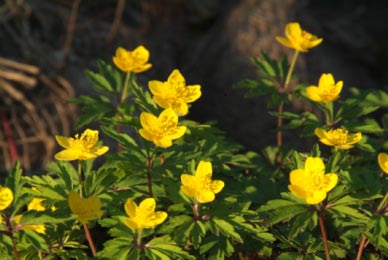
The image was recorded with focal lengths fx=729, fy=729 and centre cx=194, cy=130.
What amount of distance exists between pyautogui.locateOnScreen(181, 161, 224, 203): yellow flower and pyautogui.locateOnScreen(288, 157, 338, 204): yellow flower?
22 centimetres

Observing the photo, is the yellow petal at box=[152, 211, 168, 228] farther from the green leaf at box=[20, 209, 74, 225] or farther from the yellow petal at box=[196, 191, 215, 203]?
the green leaf at box=[20, 209, 74, 225]

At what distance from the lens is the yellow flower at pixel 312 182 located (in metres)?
2.04

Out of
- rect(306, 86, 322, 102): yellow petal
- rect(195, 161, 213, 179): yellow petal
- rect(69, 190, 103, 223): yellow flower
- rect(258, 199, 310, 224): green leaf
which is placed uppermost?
rect(69, 190, 103, 223): yellow flower

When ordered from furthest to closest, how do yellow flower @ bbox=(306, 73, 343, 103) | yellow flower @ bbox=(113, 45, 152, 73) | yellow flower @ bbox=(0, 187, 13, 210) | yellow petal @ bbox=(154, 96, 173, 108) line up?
yellow flower @ bbox=(113, 45, 152, 73), yellow flower @ bbox=(306, 73, 343, 103), yellow petal @ bbox=(154, 96, 173, 108), yellow flower @ bbox=(0, 187, 13, 210)

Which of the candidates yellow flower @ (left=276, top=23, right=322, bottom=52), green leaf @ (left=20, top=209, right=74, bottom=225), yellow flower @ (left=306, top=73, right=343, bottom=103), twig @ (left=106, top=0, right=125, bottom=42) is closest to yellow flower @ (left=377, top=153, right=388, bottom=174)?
yellow flower @ (left=306, top=73, right=343, bottom=103)

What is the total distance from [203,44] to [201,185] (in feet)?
13.6

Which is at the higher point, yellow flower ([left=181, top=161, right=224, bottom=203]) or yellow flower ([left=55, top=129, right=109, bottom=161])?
yellow flower ([left=55, top=129, right=109, bottom=161])

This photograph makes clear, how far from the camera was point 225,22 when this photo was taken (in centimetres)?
592

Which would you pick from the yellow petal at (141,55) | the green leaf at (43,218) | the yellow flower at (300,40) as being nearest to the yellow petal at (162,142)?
the green leaf at (43,218)

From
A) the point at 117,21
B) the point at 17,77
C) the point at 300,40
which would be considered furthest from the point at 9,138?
the point at 300,40

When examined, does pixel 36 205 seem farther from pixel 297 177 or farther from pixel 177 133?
pixel 297 177

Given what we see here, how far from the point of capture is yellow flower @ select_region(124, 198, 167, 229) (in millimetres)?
2033

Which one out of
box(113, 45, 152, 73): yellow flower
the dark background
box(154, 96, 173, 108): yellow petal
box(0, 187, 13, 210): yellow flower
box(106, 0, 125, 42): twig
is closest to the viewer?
box(0, 187, 13, 210): yellow flower

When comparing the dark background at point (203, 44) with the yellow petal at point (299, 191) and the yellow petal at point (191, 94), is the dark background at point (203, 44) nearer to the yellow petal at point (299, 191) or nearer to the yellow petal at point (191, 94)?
the yellow petal at point (191, 94)
